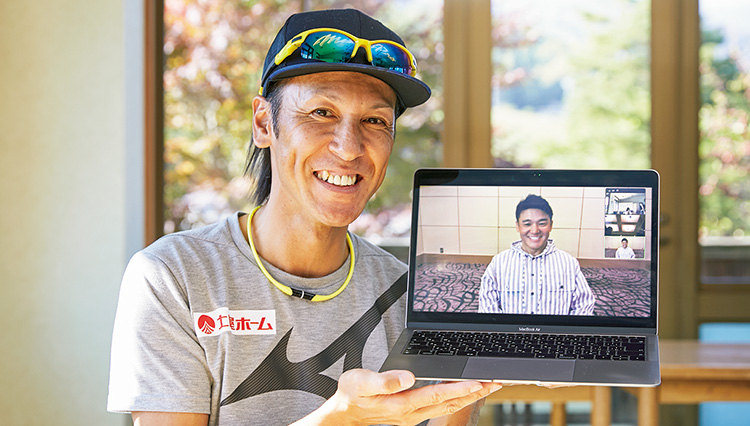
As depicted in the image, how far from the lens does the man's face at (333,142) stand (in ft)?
4.58

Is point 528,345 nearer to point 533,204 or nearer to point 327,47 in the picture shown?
point 533,204

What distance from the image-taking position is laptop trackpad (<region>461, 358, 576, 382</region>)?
118 centimetres

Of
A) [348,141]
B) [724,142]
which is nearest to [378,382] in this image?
[348,141]

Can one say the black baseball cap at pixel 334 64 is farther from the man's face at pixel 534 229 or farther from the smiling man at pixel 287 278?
the man's face at pixel 534 229

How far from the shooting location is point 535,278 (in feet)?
4.79

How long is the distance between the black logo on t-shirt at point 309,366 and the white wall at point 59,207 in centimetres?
183

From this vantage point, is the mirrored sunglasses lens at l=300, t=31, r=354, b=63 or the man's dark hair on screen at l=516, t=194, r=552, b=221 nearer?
the mirrored sunglasses lens at l=300, t=31, r=354, b=63

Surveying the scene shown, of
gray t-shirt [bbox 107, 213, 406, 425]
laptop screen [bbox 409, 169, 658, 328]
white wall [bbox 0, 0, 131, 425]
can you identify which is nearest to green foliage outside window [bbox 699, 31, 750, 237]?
laptop screen [bbox 409, 169, 658, 328]

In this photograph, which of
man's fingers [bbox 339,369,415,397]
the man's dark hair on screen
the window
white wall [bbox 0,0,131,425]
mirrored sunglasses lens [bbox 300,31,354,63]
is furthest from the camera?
the window

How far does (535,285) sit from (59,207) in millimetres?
2222

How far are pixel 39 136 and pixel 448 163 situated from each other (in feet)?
5.83

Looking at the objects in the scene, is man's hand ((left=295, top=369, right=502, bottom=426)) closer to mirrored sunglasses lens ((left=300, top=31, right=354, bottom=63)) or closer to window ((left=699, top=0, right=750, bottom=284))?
mirrored sunglasses lens ((left=300, top=31, right=354, bottom=63))

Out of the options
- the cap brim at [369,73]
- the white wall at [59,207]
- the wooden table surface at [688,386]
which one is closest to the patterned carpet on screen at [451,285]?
the cap brim at [369,73]

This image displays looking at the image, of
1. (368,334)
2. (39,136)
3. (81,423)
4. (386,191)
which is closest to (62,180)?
(39,136)
